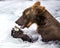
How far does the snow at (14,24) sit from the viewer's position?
986mm

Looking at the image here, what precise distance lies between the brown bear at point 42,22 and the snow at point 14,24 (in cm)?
4

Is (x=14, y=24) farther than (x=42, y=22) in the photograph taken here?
Yes

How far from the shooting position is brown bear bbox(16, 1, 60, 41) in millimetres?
972

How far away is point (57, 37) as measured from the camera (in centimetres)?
98

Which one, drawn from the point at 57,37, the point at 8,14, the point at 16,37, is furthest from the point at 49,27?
the point at 8,14

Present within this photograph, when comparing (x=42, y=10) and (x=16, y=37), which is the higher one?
(x=42, y=10)

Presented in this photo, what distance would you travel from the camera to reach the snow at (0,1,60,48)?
986 mm

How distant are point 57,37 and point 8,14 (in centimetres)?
49

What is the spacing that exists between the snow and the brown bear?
4cm

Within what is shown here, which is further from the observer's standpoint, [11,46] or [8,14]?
[8,14]

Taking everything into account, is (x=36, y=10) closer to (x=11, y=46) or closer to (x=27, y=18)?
Answer: (x=27, y=18)

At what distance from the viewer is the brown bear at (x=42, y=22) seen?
38.3 inches

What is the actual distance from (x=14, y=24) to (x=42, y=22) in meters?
0.26

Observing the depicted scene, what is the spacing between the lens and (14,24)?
1.21m
